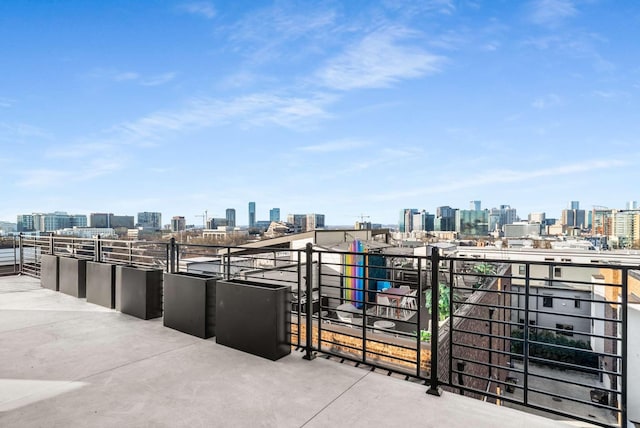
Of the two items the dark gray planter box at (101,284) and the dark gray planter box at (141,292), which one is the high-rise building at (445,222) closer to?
the dark gray planter box at (101,284)

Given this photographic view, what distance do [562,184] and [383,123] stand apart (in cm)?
4340

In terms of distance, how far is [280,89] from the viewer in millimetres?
18562

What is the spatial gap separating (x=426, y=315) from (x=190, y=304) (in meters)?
9.08

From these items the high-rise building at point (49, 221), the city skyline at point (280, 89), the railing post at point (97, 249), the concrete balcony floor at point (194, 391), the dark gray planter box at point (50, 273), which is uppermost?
the city skyline at point (280, 89)

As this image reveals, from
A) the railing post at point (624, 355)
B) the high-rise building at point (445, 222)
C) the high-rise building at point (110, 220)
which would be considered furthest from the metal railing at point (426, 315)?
the high-rise building at point (445, 222)

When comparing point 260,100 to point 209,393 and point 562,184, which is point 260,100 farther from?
point 562,184

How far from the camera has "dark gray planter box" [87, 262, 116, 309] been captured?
522 centimetres

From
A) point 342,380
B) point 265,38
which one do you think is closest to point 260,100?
point 265,38

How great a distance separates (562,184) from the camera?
2127 inches

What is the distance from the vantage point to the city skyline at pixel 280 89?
37.3 ft

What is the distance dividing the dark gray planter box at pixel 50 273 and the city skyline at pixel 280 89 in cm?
727

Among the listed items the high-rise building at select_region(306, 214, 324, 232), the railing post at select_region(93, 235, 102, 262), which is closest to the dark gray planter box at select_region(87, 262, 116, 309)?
the railing post at select_region(93, 235, 102, 262)

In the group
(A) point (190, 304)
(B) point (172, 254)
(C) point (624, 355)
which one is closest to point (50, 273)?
(B) point (172, 254)

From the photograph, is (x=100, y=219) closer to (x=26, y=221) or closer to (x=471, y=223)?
(x=26, y=221)
